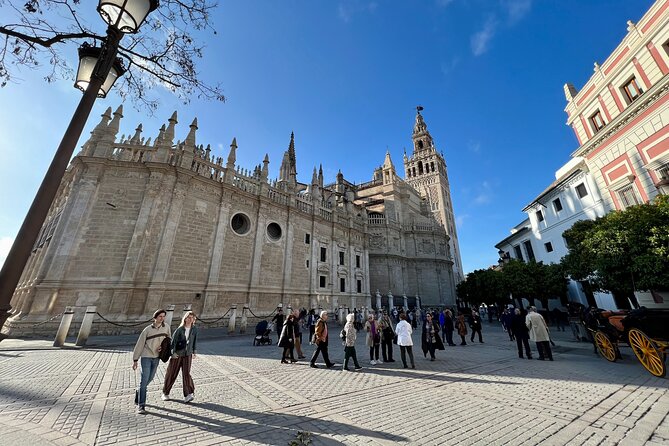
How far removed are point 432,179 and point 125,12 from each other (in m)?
59.5

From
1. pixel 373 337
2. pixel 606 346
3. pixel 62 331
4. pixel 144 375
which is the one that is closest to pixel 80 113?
pixel 144 375

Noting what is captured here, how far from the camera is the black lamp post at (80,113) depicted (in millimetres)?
2059

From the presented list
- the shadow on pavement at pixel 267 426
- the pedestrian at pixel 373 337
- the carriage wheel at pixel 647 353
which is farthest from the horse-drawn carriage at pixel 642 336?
the shadow on pavement at pixel 267 426

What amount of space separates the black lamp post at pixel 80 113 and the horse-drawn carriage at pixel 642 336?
34.3 feet

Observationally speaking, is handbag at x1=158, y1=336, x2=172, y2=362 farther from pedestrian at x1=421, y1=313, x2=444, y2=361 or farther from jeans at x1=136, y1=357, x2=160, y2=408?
pedestrian at x1=421, y1=313, x2=444, y2=361

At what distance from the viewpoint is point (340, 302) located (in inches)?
972

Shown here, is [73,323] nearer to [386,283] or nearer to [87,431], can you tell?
[87,431]

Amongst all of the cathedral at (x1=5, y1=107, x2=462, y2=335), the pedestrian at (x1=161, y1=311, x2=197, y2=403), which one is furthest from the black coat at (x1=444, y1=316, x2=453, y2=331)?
the cathedral at (x1=5, y1=107, x2=462, y2=335)

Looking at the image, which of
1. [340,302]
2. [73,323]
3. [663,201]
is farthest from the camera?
[340,302]

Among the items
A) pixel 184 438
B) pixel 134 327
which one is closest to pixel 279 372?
pixel 184 438

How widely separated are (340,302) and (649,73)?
79.5 ft

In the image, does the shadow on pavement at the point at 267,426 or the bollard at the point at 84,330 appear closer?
the shadow on pavement at the point at 267,426

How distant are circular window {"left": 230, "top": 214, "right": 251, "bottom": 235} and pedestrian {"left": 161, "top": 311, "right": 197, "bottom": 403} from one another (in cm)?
1494

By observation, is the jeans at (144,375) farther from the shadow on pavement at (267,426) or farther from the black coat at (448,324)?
the black coat at (448,324)
